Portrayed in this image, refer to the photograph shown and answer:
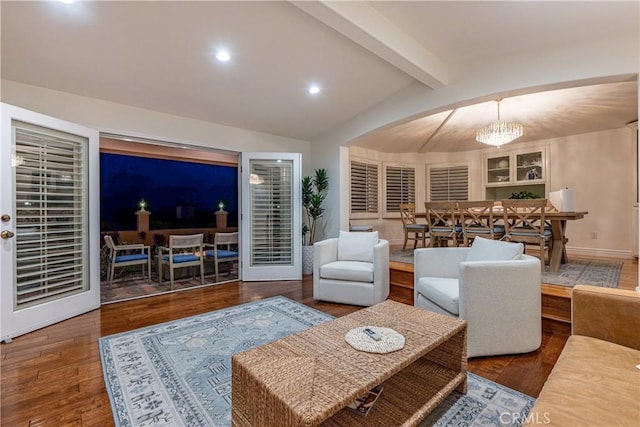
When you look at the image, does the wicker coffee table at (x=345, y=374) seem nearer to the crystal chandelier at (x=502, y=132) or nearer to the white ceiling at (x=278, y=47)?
the white ceiling at (x=278, y=47)

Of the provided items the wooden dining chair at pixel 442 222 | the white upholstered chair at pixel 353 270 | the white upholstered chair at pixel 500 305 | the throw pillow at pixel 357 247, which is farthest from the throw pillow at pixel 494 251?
the wooden dining chair at pixel 442 222

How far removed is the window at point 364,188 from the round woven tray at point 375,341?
14.7 feet

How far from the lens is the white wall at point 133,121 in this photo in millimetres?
3033

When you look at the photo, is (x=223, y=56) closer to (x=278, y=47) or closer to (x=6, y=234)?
(x=278, y=47)

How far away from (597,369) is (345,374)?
3.30ft

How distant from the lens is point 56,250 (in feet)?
9.87

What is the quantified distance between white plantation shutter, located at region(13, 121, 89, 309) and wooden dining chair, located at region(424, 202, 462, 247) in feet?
14.9

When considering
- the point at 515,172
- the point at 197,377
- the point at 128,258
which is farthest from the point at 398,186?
the point at 197,377

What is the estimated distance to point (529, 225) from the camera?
365 centimetres

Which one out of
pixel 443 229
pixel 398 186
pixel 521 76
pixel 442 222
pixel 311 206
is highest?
pixel 521 76

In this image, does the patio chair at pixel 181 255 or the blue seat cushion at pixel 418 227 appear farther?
→ the blue seat cushion at pixel 418 227

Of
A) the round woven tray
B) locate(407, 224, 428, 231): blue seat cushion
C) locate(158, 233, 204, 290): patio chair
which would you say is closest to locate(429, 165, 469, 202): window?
locate(407, 224, 428, 231): blue seat cushion

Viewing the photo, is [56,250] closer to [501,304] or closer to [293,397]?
[293,397]

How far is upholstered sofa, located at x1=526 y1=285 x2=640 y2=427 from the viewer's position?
93 cm
